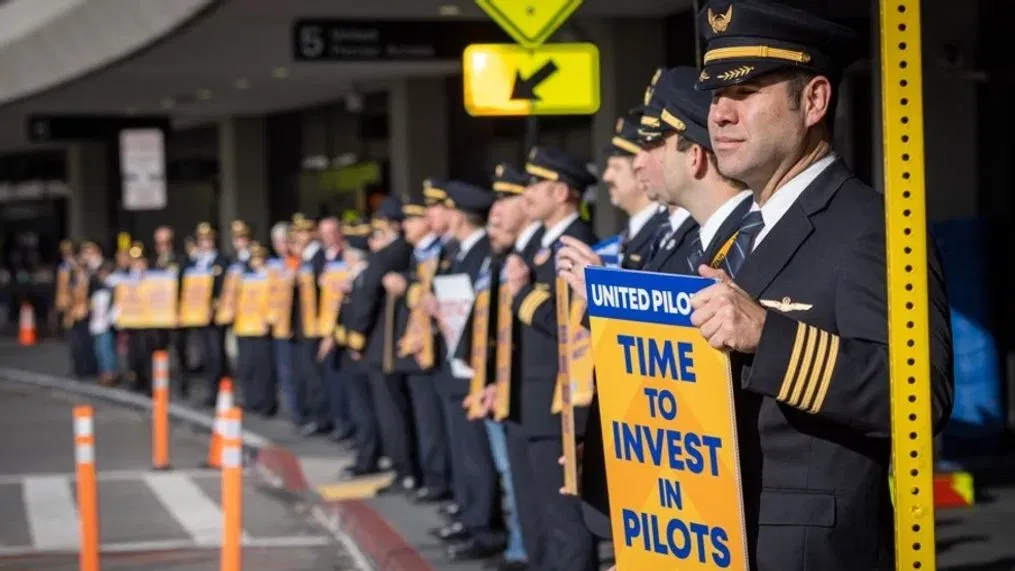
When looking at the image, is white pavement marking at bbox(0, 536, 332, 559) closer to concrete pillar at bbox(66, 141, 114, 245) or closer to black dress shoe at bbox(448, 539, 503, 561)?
black dress shoe at bbox(448, 539, 503, 561)

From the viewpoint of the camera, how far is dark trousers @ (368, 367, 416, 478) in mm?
14625

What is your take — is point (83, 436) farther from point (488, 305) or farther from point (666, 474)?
point (666, 474)

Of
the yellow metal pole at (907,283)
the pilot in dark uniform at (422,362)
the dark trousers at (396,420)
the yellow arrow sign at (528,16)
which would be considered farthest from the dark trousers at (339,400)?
the yellow metal pole at (907,283)

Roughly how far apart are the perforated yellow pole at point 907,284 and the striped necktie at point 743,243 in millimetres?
556

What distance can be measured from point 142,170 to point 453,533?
1974cm

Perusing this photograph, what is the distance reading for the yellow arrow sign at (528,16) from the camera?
9938 mm

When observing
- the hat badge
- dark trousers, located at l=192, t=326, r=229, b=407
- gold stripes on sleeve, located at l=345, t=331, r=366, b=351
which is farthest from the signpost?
dark trousers, located at l=192, t=326, r=229, b=407

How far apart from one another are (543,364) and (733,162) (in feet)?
17.6

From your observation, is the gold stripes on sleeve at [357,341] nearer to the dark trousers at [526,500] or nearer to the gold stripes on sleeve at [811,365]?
the dark trousers at [526,500]

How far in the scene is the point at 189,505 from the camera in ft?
49.6

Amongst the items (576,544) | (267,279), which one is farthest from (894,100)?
(267,279)

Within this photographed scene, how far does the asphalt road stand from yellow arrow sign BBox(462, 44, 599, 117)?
330cm

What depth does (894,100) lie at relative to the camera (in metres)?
3.54

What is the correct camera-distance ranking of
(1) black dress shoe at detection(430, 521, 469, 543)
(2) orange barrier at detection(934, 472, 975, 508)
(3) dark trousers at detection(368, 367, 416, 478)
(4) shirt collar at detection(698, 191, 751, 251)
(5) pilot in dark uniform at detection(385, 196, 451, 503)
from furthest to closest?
(3) dark trousers at detection(368, 367, 416, 478)
(5) pilot in dark uniform at detection(385, 196, 451, 503)
(2) orange barrier at detection(934, 472, 975, 508)
(1) black dress shoe at detection(430, 521, 469, 543)
(4) shirt collar at detection(698, 191, 751, 251)
